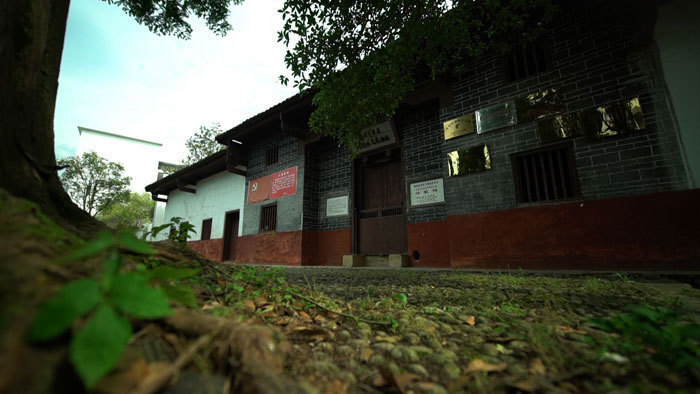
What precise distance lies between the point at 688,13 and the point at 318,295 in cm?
696

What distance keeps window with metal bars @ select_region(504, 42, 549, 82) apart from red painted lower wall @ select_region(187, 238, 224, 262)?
35.1ft

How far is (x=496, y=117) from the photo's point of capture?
5.45m

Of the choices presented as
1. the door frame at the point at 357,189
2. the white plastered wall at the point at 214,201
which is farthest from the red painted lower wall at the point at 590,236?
the white plastered wall at the point at 214,201

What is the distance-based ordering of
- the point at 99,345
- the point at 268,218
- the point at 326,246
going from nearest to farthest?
the point at 99,345 → the point at 326,246 → the point at 268,218

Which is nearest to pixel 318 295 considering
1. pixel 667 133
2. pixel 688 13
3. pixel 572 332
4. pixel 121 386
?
pixel 572 332

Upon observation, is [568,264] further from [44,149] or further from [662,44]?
[44,149]

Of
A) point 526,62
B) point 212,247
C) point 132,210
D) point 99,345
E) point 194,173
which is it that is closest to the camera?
point 99,345

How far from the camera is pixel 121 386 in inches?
19.7

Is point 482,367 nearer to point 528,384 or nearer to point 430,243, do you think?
point 528,384

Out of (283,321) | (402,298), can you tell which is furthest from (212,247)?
(283,321)

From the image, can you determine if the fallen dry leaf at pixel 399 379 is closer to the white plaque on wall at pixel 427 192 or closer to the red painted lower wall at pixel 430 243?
the red painted lower wall at pixel 430 243

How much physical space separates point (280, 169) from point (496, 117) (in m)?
6.55

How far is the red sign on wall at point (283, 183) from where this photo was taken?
8805 mm

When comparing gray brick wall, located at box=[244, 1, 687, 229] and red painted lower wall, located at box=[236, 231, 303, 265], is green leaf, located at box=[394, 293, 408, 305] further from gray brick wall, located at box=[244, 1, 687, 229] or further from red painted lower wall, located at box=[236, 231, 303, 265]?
red painted lower wall, located at box=[236, 231, 303, 265]
